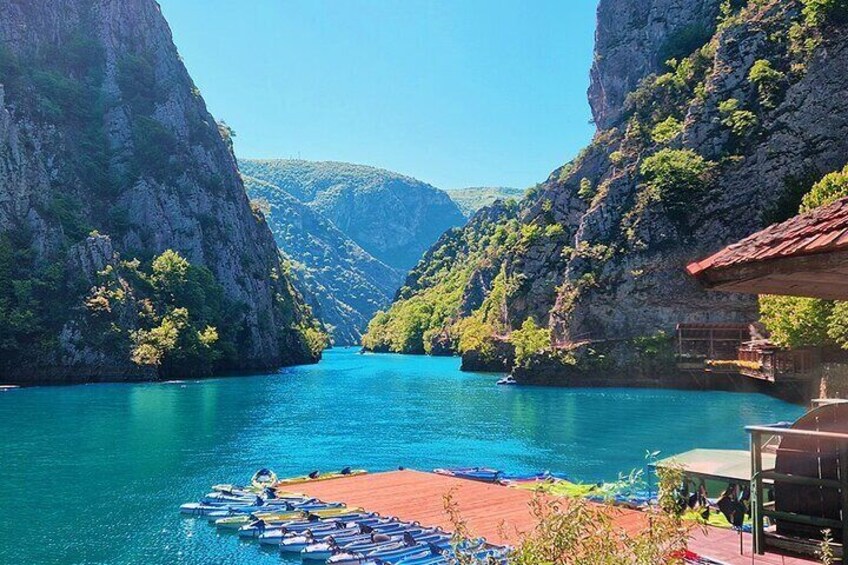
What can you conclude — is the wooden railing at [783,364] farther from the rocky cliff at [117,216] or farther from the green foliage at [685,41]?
the rocky cliff at [117,216]

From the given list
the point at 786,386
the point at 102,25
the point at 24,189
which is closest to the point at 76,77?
the point at 102,25

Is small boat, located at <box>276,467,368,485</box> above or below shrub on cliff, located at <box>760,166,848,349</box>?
below

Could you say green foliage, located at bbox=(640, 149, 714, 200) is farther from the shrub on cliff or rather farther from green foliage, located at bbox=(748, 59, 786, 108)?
the shrub on cliff

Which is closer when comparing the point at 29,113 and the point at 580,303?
the point at 580,303

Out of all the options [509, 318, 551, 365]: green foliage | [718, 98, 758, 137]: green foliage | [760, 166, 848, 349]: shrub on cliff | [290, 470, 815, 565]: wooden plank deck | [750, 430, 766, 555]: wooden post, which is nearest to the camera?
[750, 430, 766, 555]: wooden post

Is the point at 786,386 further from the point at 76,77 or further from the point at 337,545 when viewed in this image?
the point at 76,77

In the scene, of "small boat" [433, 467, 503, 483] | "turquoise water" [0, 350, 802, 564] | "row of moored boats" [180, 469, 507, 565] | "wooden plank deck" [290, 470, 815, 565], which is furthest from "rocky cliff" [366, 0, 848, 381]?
"row of moored boats" [180, 469, 507, 565]
